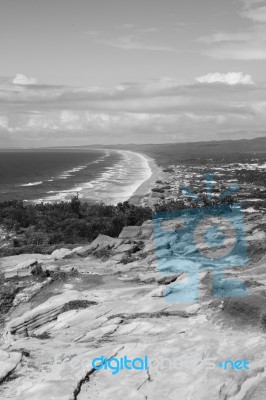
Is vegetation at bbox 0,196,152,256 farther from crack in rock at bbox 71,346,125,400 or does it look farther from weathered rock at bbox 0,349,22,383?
crack in rock at bbox 71,346,125,400

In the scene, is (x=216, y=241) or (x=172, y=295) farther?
(x=216, y=241)

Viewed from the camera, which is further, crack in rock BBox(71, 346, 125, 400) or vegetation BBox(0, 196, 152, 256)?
vegetation BBox(0, 196, 152, 256)

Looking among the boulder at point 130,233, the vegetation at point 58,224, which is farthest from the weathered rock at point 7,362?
the vegetation at point 58,224

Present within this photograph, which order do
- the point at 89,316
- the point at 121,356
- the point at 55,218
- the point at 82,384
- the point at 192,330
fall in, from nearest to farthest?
the point at 82,384, the point at 121,356, the point at 192,330, the point at 89,316, the point at 55,218

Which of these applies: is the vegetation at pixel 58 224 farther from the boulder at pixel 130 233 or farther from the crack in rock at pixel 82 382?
the crack in rock at pixel 82 382

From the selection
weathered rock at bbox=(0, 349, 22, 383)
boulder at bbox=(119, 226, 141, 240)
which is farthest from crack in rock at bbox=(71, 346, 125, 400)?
boulder at bbox=(119, 226, 141, 240)

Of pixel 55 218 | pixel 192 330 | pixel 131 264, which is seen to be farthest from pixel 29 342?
pixel 55 218

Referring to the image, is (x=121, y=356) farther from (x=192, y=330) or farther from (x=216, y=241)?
(x=216, y=241)

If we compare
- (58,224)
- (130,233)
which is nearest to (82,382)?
(130,233)
